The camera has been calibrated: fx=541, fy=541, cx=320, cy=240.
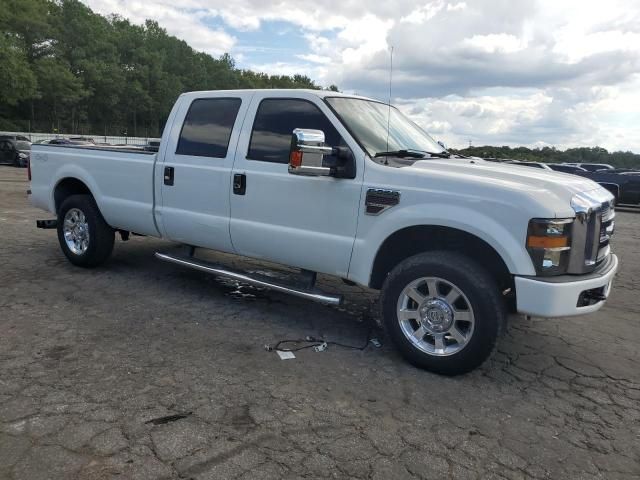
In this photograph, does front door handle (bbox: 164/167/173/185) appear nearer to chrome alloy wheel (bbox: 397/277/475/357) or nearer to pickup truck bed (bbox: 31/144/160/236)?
pickup truck bed (bbox: 31/144/160/236)

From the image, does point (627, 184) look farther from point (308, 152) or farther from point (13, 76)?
point (13, 76)

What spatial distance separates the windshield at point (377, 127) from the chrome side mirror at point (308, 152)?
0.49 m

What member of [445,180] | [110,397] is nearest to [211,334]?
[110,397]

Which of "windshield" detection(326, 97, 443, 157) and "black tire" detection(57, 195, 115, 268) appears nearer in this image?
"windshield" detection(326, 97, 443, 157)

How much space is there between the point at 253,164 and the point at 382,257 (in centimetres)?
145

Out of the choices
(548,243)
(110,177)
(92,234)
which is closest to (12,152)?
(92,234)

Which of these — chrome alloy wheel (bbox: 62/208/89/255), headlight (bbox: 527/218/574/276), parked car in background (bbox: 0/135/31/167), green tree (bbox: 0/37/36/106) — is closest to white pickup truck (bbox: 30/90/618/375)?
headlight (bbox: 527/218/574/276)

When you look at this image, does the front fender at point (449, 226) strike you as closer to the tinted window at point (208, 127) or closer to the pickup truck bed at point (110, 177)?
the tinted window at point (208, 127)

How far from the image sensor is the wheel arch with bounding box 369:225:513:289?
3.81m

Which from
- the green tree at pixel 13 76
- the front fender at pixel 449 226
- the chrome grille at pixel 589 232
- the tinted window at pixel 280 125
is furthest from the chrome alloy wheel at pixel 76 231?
the green tree at pixel 13 76

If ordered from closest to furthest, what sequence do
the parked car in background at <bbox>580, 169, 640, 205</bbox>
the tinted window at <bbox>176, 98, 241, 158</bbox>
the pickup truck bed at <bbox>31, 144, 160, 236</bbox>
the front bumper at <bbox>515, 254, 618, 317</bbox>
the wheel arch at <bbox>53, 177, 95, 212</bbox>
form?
the front bumper at <bbox>515, 254, 618, 317</bbox> → the tinted window at <bbox>176, 98, 241, 158</bbox> → the pickup truck bed at <bbox>31, 144, 160, 236</bbox> → the wheel arch at <bbox>53, 177, 95, 212</bbox> → the parked car in background at <bbox>580, 169, 640, 205</bbox>

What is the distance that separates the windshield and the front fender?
2.01 feet

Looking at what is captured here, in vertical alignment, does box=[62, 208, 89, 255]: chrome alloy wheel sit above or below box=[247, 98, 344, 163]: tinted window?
below

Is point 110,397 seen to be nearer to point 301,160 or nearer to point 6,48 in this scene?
point 301,160
